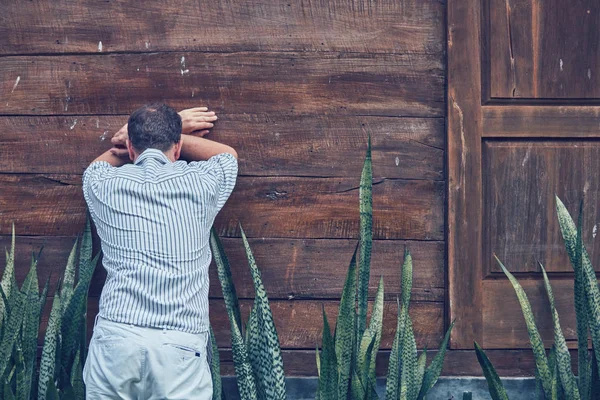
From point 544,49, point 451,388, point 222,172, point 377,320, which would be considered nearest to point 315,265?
point 377,320

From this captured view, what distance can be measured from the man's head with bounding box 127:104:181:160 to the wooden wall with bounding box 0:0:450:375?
0.32 m

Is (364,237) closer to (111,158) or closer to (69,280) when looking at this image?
(111,158)

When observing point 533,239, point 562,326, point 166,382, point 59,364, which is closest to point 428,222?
point 533,239

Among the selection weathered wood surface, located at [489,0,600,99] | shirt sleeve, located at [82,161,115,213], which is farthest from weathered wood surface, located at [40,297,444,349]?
weathered wood surface, located at [489,0,600,99]

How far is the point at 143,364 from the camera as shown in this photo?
6.24ft

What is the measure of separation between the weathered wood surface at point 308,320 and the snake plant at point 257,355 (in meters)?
0.20

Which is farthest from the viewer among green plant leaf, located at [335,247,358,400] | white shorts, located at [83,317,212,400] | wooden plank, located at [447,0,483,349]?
wooden plank, located at [447,0,483,349]

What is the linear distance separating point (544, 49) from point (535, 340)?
1.04m

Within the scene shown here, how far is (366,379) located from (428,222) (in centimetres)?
62

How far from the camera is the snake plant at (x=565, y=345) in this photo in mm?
2225

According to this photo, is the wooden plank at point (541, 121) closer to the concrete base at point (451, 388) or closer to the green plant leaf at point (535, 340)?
the green plant leaf at point (535, 340)

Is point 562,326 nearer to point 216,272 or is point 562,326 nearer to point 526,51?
point 526,51

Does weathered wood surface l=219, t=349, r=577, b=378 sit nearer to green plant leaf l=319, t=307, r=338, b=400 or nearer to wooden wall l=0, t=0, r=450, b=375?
wooden wall l=0, t=0, r=450, b=375

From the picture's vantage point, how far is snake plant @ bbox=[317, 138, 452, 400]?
2148 mm
